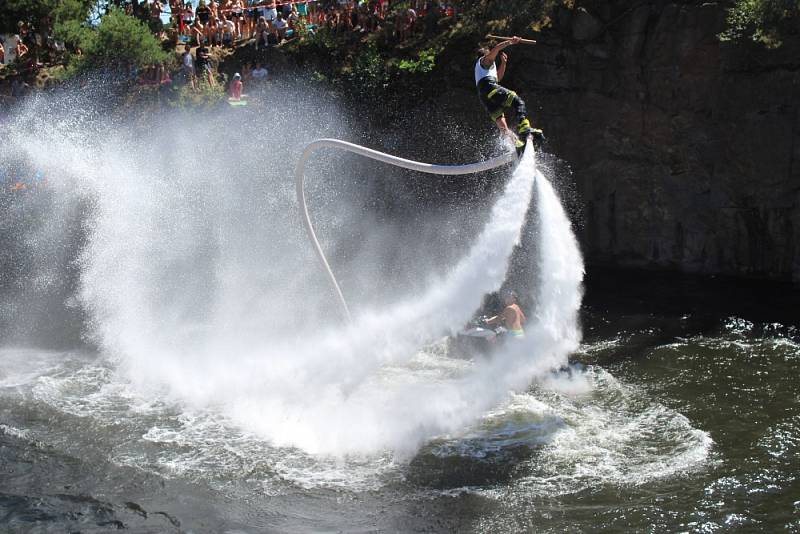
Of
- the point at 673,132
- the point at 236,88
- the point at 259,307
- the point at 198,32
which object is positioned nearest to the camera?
the point at 259,307

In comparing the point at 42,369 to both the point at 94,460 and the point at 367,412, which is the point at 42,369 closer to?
the point at 94,460

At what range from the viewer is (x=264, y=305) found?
20266 mm

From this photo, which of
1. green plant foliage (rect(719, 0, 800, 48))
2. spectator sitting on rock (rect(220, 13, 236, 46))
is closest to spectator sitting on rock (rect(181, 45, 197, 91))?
spectator sitting on rock (rect(220, 13, 236, 46))

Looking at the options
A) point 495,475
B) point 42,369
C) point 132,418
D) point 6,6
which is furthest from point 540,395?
point 6,6

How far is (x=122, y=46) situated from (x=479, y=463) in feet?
69.1

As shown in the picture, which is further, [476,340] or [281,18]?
[281,18]

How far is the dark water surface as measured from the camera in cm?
1034

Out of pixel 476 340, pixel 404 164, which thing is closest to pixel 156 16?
pixel 476 340

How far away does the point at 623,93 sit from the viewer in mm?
22500

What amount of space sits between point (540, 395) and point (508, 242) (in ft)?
9.44

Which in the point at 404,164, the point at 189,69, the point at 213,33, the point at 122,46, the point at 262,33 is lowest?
the point at 404,164

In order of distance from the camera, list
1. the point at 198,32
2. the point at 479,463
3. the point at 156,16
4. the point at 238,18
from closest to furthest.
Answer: the point at 479,463
the point at 198,32
the point at 238,18
the point at 156,16

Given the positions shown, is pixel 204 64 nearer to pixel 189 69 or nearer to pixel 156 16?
pixel 189 69

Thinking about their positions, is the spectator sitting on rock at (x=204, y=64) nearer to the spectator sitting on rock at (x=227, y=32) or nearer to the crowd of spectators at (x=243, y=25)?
the crowd of spectators at (x=243, y=25)
